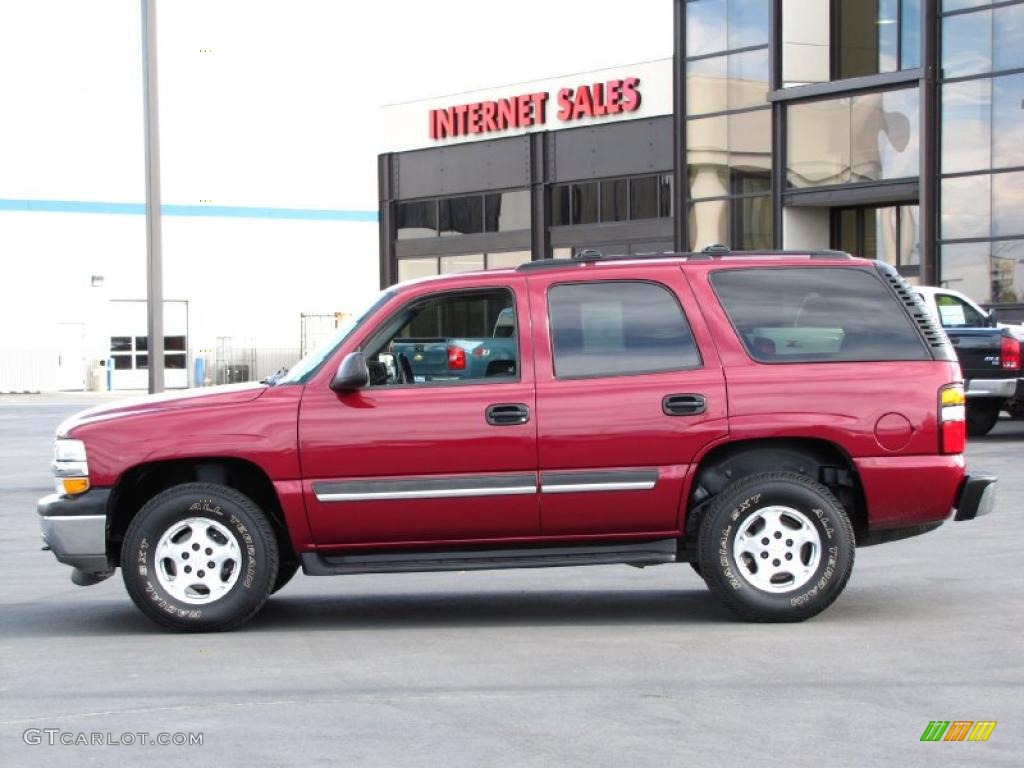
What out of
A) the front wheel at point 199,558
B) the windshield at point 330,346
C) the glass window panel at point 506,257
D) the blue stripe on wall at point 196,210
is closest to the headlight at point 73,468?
the front wheel at point 199,558

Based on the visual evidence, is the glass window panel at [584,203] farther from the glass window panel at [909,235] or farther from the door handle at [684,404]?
the door handle at [684,404]

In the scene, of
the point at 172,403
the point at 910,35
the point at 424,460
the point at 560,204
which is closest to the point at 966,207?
the point at 910,35

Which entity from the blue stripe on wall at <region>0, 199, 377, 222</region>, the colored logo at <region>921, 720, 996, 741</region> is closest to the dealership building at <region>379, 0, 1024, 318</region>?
the blue stripe on wall at <region>0, 199, 377, 222</region>

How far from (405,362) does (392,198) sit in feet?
120

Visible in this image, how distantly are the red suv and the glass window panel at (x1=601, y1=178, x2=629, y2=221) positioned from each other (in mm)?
30156

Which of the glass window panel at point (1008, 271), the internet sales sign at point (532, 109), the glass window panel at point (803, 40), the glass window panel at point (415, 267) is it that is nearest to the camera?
the glass window panel at point (1008, 271)

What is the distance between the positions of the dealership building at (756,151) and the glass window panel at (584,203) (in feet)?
0.14

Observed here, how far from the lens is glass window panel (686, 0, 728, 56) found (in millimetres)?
35000

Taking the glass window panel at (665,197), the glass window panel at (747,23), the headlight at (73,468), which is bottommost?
the headlight at (73,468)

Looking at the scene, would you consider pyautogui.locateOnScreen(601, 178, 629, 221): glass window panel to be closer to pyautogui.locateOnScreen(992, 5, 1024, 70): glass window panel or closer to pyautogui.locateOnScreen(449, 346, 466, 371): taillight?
pyautogui.locateOnScreen(992, 5, 1024, 70): glass window panel

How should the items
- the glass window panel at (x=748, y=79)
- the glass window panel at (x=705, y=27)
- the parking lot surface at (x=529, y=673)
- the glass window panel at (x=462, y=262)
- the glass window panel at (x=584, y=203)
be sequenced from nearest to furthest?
1. the parking lot surface at (x=529, y=673)
2. the glass window panel at (x=748, y=79)
3. the glass window panel at (x=705, y=27)
4. the glass window panel at (x=584, y=203)
5. the glass window panel at (x=462, y=262)

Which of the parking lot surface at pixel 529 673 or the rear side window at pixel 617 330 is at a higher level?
the rear side window at pixel 617 330

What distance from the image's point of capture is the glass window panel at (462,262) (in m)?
42.7

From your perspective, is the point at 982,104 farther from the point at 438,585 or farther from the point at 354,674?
the point at 354,674
